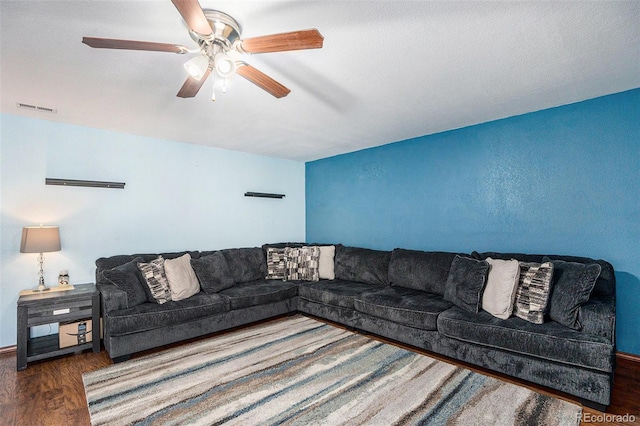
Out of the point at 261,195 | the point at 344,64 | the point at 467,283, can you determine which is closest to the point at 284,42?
the point at 344,64

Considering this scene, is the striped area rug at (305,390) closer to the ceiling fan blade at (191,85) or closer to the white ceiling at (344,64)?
the ceiling fan blade at (191,85)

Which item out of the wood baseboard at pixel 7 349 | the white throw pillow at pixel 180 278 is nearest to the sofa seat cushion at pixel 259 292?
the white throw pillow at pixel 180 278

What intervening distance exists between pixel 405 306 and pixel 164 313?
2.40 meters

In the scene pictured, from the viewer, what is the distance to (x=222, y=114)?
3.26 m

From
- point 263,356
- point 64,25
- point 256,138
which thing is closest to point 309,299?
point 263,356

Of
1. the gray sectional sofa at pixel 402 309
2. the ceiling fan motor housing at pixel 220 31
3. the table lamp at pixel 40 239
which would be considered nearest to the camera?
the ceiling fan motor housing at pixel 220 31

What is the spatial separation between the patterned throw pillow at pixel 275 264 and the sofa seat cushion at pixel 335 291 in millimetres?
439

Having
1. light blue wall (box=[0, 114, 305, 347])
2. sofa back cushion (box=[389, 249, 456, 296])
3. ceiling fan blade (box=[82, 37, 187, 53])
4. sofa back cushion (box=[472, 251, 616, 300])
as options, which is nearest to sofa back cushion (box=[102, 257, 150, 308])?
light blue wall (box=[0, 114, 305, 347])

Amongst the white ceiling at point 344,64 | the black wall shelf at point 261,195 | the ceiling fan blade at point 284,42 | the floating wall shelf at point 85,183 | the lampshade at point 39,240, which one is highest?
the white ceiling at point 344,64

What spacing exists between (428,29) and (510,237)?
8.22ft

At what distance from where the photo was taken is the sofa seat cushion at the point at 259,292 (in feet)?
11.9

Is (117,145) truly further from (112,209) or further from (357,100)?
(357,100)

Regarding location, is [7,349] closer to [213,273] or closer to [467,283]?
[213,273]

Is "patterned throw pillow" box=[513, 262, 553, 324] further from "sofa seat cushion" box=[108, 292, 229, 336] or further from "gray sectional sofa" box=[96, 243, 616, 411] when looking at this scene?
"sofa seat cushion" box=[108, 292, 229, 336]
